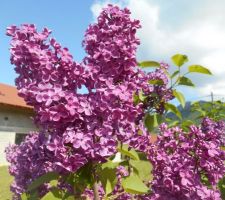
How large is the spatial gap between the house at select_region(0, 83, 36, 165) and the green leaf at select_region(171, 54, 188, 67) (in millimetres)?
18961

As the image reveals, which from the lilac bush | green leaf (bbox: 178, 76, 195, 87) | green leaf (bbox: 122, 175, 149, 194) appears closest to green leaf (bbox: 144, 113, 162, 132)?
green leaf (bbox: 178, 76, 195, 87)

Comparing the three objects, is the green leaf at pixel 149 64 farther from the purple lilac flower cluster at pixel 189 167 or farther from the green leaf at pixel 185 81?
the purple lilac flower cluster at pixel 189 167

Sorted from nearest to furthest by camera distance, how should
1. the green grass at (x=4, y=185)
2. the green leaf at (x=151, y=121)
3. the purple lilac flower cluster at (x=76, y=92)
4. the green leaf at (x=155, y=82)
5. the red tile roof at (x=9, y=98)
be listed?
the purple lilac flower cluster at (x=76, y=92) < the green leaf at (x=155, y=82) < the green leaf at (x=151, y=121) < the green grass at (x=4, y=185) < the red tile roof at (x=9, y=98)

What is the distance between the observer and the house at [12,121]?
2250 centimetres

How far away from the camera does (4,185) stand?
15312 mm

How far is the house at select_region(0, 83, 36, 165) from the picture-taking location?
22.5 m

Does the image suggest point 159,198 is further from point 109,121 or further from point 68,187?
point 109,121

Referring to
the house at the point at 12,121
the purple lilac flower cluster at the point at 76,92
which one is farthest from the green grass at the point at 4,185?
the purple lilac flower cluster at the point at 76,92

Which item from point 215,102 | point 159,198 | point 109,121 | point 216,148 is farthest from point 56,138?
point 215,102

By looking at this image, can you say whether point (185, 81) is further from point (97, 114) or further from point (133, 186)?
point (97, 114)

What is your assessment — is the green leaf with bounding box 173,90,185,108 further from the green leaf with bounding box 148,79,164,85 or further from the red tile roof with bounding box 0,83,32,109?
the red tile roof with bounding box 0,83,32,109

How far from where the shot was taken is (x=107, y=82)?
8.33ft

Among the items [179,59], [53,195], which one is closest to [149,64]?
[179,59]

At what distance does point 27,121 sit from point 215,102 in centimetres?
1803
